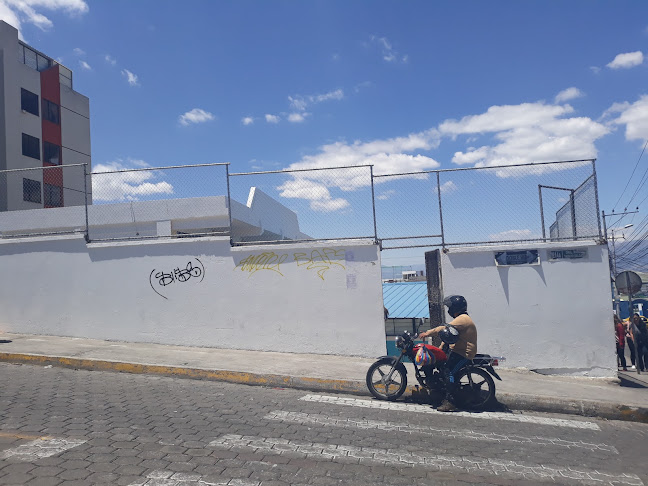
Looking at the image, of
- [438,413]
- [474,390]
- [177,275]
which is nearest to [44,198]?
[177,275]

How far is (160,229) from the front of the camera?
1700 cm

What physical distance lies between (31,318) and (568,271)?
36.7 feet

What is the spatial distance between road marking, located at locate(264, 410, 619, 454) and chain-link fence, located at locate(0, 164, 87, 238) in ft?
24.7

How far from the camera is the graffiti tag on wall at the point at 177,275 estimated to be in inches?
407

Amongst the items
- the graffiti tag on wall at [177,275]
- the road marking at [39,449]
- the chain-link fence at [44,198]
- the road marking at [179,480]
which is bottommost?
the road marking at [179,480]

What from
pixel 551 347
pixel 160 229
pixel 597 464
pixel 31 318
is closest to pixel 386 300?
pixel 160 229

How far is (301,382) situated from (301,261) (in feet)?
9.24

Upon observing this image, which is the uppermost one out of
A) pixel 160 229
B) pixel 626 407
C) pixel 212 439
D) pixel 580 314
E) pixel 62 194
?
pixel 62 194

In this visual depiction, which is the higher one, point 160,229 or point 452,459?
point 160,229

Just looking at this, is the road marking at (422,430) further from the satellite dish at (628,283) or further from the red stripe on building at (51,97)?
the red stripe on building at (51,97)

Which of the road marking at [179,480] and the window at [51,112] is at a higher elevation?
the window at [51,112]

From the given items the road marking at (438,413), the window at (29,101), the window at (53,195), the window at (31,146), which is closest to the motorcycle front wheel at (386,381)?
the road marking at (438,413)

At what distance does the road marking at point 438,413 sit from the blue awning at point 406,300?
9123mm

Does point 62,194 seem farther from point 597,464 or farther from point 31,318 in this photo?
point 597,464
